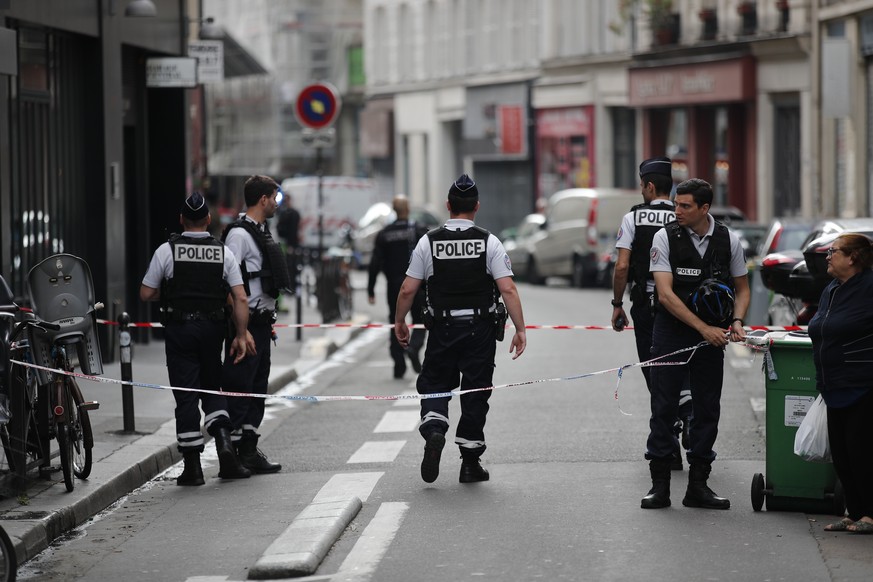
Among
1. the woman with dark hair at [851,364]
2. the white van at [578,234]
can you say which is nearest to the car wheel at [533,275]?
the white van at [578,234]

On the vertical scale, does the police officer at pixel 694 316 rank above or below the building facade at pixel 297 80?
below

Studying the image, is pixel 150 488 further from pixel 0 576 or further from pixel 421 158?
pixel 421 158

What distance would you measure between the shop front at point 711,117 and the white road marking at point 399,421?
2593 centimetres

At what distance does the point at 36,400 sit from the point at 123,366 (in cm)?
201

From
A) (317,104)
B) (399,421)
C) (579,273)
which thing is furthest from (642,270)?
(579,273)

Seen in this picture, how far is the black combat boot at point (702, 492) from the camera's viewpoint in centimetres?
898

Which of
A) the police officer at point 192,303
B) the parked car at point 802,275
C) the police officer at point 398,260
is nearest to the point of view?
the police officer at point 192,303

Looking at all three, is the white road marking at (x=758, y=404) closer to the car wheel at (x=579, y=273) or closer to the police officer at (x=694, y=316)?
the police officer at (x=694, y=316)

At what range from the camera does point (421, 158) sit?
196 feet

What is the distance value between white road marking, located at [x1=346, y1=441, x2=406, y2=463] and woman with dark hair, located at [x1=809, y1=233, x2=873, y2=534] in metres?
3.51

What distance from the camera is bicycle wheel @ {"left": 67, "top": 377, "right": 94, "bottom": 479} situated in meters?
9.66

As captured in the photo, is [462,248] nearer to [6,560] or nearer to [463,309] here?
[463,309]

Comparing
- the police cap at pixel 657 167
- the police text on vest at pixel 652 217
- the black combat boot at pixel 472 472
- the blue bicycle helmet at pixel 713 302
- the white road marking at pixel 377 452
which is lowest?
the white road marking at pixel 377 452

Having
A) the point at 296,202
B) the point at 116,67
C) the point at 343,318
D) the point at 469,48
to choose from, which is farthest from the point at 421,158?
the point at 116,67
